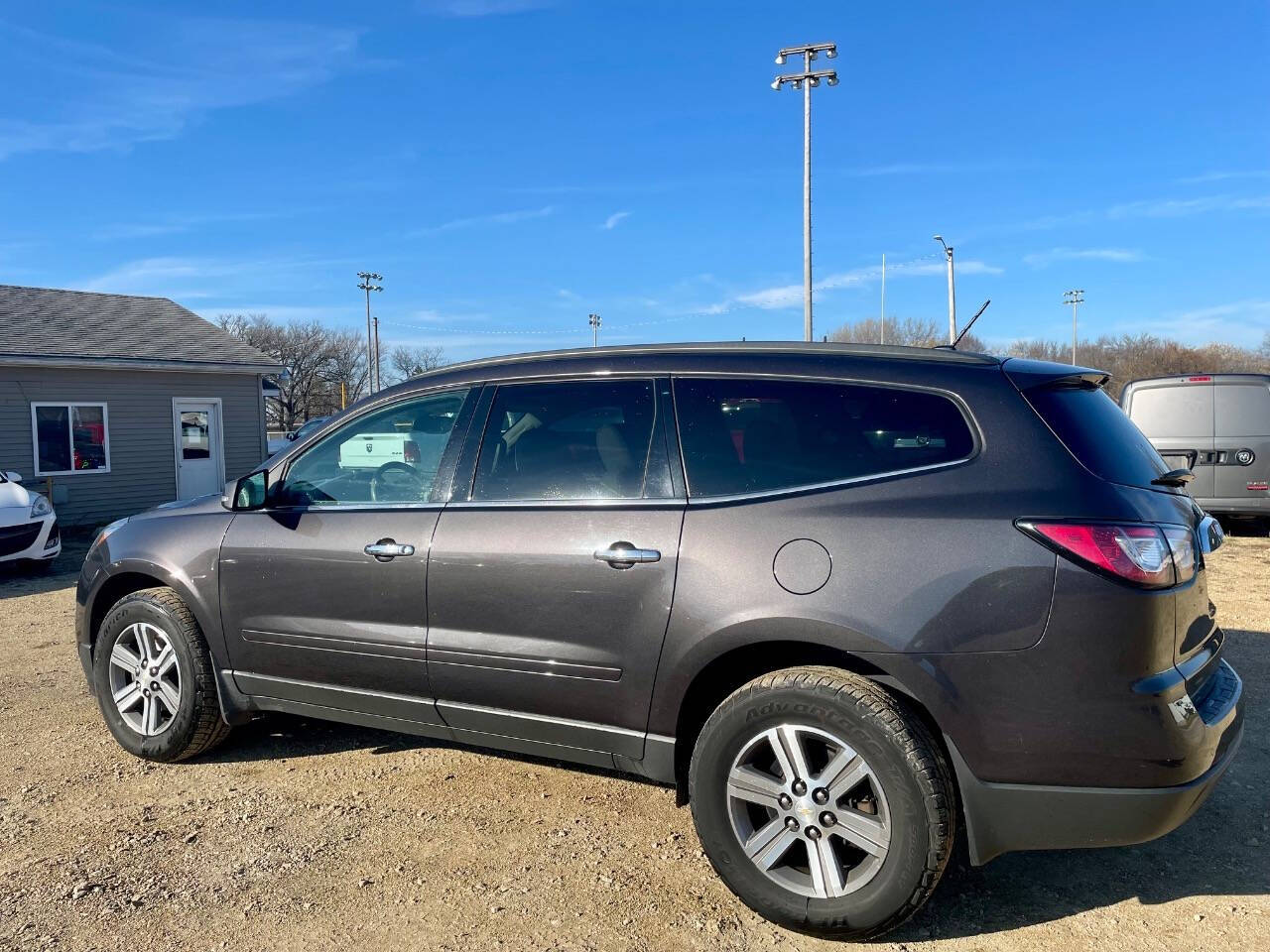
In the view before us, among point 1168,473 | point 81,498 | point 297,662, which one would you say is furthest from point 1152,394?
point 81,498

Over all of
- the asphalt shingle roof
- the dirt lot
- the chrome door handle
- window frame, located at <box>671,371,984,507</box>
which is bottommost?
the dirt lot

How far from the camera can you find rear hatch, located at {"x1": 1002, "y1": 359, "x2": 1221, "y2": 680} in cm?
255

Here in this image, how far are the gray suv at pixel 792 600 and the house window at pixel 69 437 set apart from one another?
43.2ft

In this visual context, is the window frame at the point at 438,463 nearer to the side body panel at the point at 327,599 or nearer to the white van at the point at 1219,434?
the side body panel at the point at 327,599

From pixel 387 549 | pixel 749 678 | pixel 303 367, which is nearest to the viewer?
pixel 749 678

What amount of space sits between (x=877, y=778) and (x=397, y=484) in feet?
7.09

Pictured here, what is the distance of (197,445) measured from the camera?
16891 mm

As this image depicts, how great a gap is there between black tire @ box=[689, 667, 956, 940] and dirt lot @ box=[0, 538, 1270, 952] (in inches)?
5.5

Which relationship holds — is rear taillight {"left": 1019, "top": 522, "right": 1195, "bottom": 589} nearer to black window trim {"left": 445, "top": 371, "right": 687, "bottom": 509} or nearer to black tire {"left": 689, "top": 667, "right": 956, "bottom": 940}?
black tire {"left": 689, "top": 667, "right": 956, "bottom": 940}

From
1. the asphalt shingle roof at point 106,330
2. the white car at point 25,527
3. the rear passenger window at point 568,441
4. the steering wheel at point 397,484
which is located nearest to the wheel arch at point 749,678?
the rear passenger window at point 568,441

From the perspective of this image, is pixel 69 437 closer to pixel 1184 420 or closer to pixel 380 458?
pixel 380 458

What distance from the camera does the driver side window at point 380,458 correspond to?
366 centimetres

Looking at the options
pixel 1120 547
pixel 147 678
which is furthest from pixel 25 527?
pixel 1120 547

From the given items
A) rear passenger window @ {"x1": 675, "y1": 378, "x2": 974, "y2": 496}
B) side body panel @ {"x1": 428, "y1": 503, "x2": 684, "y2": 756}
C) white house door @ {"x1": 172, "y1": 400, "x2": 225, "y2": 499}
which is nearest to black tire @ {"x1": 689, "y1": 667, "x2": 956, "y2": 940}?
side body panel @ {"x1": 428, "y1": 503, "x2": 684, "y2": 756}
